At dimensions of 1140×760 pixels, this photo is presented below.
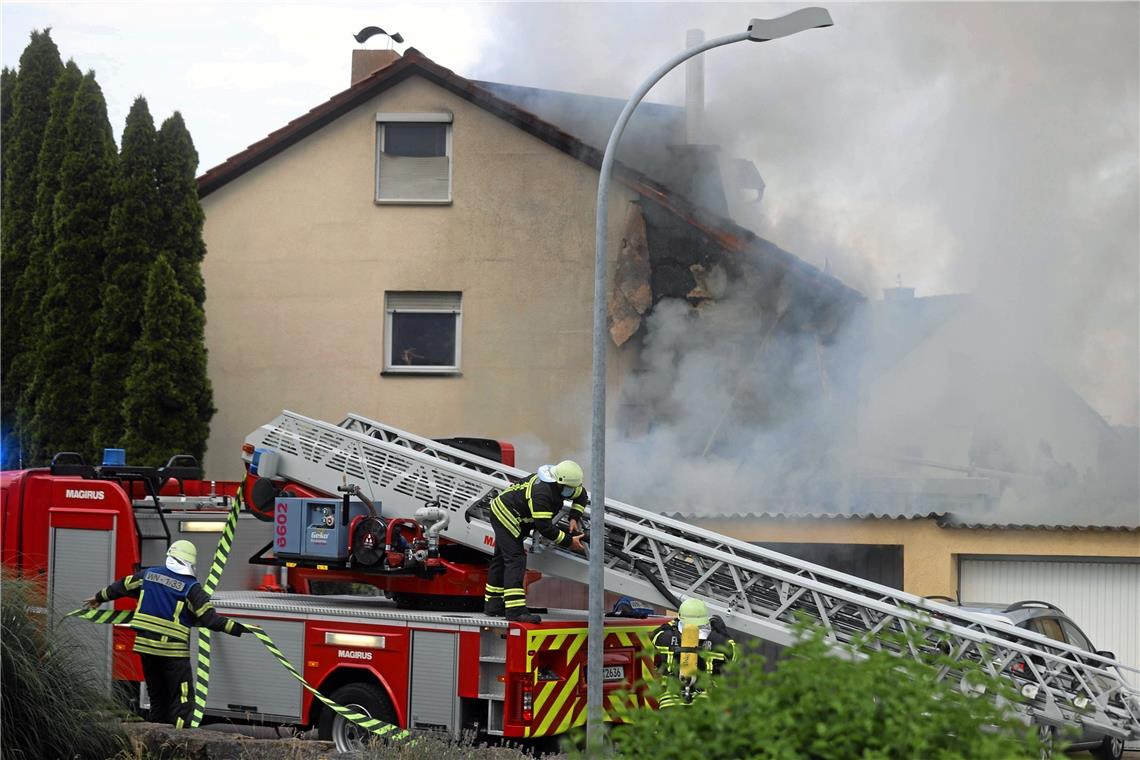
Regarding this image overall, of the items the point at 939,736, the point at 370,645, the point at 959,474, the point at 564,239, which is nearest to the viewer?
the point at 939,736

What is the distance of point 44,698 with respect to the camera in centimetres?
809

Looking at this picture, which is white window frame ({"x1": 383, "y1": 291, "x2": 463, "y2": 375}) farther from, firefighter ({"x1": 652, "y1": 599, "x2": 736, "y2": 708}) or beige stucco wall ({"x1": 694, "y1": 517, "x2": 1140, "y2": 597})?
firefighter ({"x1": 652, "y1": 599, "x2": 736, "y2": 708})

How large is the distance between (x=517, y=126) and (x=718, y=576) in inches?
421

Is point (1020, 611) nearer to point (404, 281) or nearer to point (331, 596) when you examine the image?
point (331, 596)

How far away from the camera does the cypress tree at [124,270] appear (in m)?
18.3

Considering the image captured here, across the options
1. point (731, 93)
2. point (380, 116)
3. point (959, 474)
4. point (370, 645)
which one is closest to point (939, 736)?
point (370, 645)

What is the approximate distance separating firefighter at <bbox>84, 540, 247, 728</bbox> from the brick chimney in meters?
13.5

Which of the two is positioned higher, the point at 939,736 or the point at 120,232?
the point at 120,232

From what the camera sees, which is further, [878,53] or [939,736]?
[878,53]

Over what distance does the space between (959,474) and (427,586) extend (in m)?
9.01

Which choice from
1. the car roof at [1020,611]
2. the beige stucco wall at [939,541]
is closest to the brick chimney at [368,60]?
the beige stucco wall at [939,541]

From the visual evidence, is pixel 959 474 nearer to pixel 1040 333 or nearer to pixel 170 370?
pixel 1040 333

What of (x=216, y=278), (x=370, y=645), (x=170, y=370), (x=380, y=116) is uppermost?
(x=380, y=116)

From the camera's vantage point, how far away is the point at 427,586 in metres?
10.6
